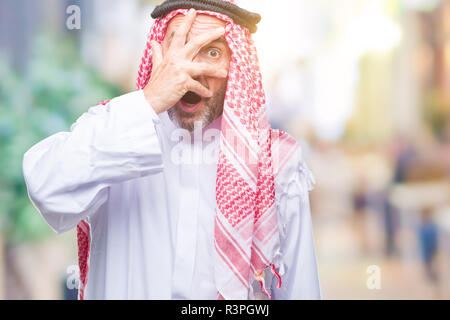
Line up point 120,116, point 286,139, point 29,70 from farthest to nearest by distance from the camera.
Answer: point 29,70 → point 286,139 → point 120,116

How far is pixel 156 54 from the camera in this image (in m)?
1.74

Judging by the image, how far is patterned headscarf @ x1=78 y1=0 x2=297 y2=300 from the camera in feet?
5.71

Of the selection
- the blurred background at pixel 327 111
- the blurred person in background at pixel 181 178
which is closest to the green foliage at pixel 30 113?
the blurred background at pixel 327 111

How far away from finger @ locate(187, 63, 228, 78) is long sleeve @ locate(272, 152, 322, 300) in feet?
1.58

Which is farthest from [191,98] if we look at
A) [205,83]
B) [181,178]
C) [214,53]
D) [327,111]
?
[327,111]

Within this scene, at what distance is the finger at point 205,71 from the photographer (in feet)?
5.40

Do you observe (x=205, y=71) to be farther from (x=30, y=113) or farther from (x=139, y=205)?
(x=30, y=113)

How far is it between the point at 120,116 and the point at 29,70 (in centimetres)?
A: 273

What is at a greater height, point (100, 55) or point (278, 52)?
point (278, 52)

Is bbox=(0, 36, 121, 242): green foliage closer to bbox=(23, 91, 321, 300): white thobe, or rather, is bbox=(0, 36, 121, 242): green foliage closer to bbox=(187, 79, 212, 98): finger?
bbox=(23, 91, 321, 300): white thobe

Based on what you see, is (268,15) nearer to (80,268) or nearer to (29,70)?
(29,70)

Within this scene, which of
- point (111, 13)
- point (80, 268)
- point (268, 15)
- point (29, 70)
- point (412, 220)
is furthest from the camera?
point (268, 15)

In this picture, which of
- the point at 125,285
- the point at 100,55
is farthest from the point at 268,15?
the point at 125,285

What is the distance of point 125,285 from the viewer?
70.7 inches
